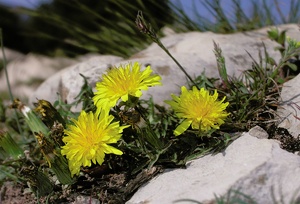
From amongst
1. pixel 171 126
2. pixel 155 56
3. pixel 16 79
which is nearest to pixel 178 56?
pixel 155 56

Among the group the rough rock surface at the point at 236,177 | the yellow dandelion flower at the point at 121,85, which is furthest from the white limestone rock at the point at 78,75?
the rough rock surface at the point at 236,177

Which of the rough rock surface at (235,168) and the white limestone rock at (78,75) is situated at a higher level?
the white limestone rock at (78,75)

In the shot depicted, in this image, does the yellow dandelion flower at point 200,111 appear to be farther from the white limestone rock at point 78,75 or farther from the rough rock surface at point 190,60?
the white limestone rock at point 78,75

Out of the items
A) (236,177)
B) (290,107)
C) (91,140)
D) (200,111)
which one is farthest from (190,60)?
(236,177)

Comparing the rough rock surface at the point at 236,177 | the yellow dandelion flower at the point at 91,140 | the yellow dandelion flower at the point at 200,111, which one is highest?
the yellow dandelion flower at the point at 91,140

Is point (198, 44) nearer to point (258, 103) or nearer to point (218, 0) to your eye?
point (218, 0)

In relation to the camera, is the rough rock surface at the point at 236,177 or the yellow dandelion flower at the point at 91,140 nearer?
the rough rock surface at the point at 236,177
